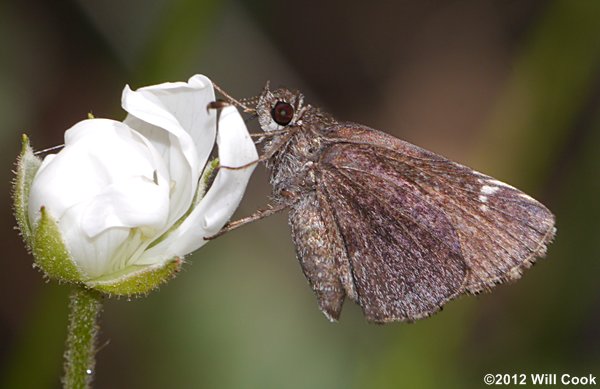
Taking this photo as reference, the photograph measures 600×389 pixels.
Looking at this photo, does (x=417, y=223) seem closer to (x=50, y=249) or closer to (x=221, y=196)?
(x=221, y=196)

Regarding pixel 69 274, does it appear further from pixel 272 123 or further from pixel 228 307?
pixel 228 307

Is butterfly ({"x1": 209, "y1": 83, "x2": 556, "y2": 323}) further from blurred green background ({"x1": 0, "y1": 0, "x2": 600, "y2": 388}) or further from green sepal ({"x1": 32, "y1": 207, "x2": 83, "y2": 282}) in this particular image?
blurred green background ({"x1": 0, "y1": 0, "x2": 600, "y2": 388})

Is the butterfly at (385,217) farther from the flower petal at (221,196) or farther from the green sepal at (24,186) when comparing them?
the green sepal at (24,186)

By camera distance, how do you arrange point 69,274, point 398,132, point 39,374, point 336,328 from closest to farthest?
point 69,274 < point 39,374 < point 336,328 < point 398,132

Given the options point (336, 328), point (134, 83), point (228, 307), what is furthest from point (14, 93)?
point (336, 328)

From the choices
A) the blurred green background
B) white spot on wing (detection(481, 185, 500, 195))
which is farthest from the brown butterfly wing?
the blurred green background
